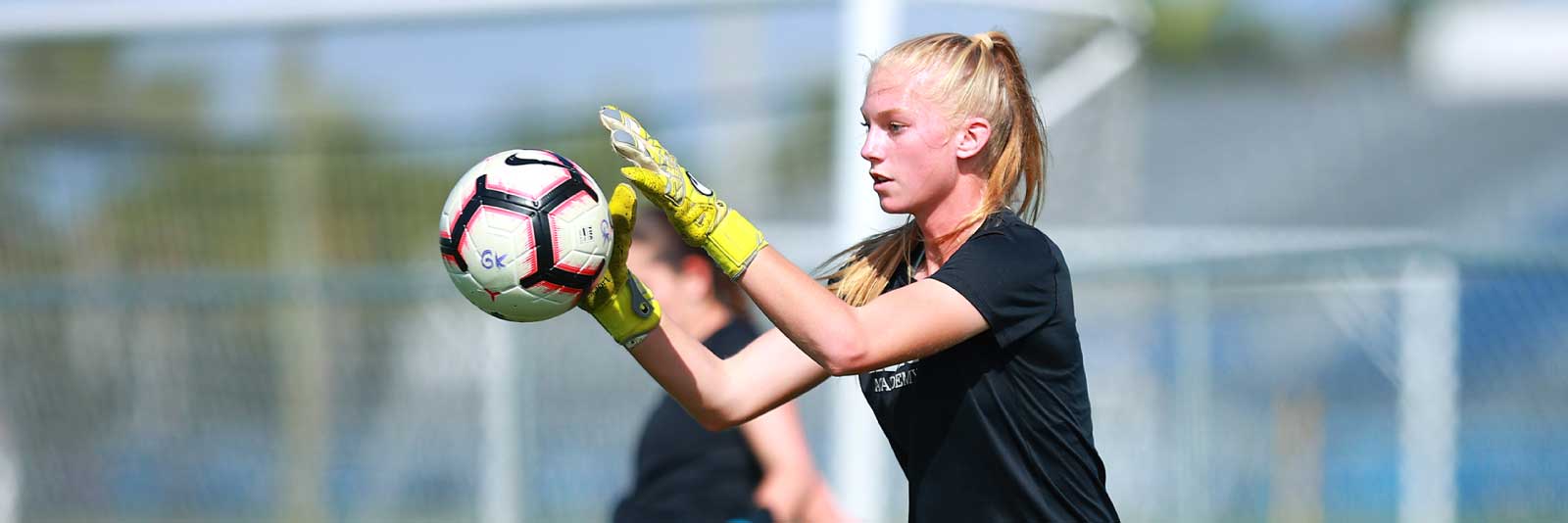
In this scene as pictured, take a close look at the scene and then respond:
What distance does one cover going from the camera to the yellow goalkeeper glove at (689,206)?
280 cm

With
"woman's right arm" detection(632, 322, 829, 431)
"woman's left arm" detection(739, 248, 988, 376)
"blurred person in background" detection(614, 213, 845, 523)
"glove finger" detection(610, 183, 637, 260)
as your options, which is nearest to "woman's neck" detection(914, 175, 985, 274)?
"woman's left arm" detection(739, 248, 988, 376)

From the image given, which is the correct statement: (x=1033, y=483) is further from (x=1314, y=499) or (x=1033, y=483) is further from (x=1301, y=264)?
(x=1314, y=499)

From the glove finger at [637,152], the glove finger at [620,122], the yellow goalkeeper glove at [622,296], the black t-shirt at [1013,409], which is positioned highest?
the glove finger at [620,122]

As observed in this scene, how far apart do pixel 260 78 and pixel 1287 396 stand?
6745mm

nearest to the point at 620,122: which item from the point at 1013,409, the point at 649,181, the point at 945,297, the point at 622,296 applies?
the point at 649,181

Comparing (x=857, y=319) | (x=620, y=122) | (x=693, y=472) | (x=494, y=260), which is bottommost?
(x=693, y=472)

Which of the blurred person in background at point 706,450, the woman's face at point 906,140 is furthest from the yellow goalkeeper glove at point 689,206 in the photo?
the blurred person in background at point 706,450

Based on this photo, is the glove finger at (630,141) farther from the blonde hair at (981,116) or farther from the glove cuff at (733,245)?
the blonde hair at (981,116)

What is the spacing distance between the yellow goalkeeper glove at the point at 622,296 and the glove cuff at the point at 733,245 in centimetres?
30

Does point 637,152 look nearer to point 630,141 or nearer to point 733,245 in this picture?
point 630,141

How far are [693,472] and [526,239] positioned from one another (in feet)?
5.46

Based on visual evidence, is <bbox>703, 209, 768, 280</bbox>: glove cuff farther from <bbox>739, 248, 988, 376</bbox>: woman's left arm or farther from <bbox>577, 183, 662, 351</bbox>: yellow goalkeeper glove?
<bbox>577, 183, 662, 351</bbox>: yellow goalkeeper glove

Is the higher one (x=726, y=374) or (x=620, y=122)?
(x=620, y=122)

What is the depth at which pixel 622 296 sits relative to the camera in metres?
3.25
